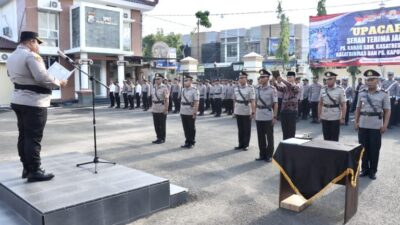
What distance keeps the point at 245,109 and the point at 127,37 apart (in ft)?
68.9

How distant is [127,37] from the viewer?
90.3 feet

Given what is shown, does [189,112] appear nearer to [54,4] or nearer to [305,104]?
[305,104]

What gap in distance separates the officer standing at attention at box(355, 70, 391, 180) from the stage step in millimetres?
3220

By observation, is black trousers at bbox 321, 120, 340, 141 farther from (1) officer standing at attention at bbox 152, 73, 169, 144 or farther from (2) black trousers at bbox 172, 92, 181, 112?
(2) black trousers at bbox 172, 92, 181, 112

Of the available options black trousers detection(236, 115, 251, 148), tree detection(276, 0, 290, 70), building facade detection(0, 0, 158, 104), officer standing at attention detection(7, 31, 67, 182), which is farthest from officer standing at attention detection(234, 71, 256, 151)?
tree detection(276, 0, 290, 70)

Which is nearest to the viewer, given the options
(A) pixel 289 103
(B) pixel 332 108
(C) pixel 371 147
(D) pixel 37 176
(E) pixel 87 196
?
(E) pixel 87 196

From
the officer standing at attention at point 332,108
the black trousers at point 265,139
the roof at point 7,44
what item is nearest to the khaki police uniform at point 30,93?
the black trousers at point 265,139

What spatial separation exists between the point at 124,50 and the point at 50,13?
5.48 m

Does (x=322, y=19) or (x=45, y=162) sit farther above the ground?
(x=322, y=19)

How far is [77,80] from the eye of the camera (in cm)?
2492

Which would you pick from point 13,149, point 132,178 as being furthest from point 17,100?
point 13,149

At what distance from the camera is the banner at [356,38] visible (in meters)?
13.9

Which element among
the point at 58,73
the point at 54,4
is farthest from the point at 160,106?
the point at 54,4

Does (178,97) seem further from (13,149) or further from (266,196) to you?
(266,196)
